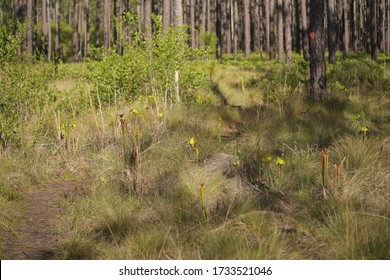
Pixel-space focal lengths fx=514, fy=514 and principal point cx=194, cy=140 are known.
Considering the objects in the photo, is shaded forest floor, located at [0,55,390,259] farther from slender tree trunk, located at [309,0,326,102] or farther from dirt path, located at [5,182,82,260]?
slender tree trunk, located at [309,0,326,102]

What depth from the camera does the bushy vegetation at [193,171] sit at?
12.9 ft

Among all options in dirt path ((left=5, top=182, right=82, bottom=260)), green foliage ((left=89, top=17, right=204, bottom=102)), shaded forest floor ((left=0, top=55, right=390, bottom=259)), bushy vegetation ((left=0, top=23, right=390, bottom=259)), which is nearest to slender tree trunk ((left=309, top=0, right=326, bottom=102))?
bushy vegetation ((left=0, top=23, right=390, bottom=259))

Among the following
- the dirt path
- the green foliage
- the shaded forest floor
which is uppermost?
the green foliage

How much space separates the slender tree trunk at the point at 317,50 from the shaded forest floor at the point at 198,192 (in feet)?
3.69

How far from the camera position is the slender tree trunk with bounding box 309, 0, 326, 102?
32.4ft

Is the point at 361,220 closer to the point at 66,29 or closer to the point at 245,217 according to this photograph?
the point at 245,217

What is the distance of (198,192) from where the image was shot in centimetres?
521

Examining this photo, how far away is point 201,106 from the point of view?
9812 millimetres

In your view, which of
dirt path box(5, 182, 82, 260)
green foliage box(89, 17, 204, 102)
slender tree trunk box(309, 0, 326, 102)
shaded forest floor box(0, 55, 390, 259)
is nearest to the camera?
shaded forest floor box(0, 55, 390, 259)

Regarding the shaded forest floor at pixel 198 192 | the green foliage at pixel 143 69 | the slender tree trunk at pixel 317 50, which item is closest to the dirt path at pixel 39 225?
the shaded forest floor at pixel 198 192

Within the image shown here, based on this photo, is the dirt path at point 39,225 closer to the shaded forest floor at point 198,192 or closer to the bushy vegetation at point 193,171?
the shaded forest floor at point 198,192

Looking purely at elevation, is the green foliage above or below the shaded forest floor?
above

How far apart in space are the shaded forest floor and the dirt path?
0.04 feet

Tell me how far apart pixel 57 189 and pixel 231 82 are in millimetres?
9125
